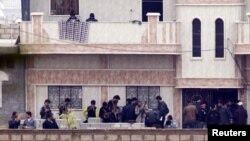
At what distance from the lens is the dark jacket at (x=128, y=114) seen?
4891cm

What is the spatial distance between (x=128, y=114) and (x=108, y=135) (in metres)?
1.91

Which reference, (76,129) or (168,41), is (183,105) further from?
(76,129)

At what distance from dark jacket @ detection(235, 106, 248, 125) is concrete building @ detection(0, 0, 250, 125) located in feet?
9.21

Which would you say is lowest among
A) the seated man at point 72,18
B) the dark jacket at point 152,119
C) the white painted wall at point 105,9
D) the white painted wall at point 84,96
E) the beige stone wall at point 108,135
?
the beige stone wall at point 108,135

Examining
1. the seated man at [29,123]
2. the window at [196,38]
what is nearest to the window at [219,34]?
the window at [196,38]

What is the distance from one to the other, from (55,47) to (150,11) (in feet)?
11.2

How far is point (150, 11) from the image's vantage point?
53094mm

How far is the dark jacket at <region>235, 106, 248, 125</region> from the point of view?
4891 centimetres

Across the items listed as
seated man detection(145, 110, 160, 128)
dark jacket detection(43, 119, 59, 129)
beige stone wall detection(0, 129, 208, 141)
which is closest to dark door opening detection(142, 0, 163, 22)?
seated man detection(145, 110, 160, 128)

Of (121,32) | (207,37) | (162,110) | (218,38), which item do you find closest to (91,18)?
(121,32)

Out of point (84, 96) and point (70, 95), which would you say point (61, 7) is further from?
point (84, 96)

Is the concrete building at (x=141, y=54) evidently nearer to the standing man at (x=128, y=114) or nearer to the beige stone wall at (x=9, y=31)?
the beige stone wall at (x=9, y=31)

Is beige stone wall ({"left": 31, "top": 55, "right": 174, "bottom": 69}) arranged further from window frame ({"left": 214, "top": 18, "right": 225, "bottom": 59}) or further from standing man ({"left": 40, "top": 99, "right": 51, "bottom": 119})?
standing man ({"left": 40, "top": 99, "right": 51, "bottom": 119})

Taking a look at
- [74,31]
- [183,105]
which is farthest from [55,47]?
[183,105]
